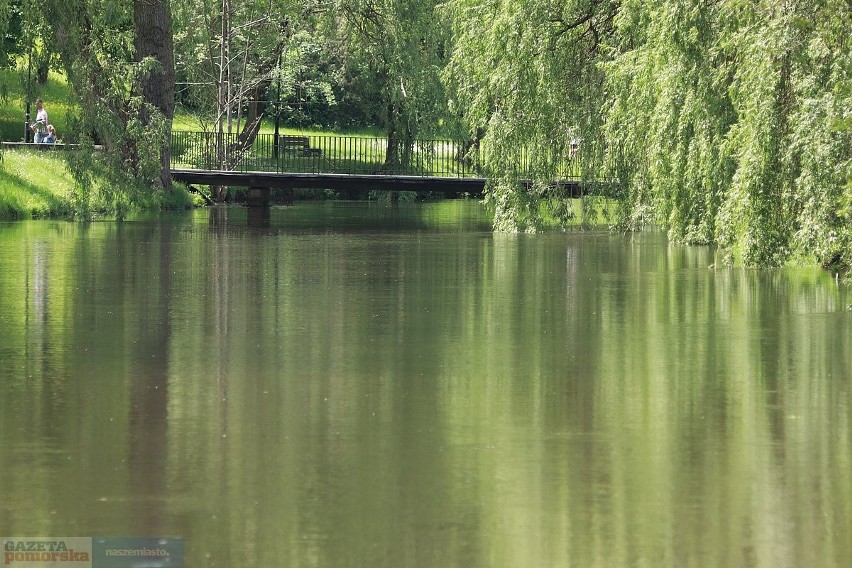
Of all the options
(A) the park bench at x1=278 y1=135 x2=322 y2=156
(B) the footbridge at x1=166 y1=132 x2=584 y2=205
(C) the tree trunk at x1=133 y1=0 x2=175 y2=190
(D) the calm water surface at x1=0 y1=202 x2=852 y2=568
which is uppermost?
(C) the tree trunk at x1=133 y1=0 x2=175 y2=190

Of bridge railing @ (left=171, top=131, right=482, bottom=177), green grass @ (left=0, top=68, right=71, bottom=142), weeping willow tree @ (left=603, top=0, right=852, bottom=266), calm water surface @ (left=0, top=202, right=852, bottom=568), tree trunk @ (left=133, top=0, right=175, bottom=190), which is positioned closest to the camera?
calm water surface @ (left=0, top=202, right=852, bottom=568)

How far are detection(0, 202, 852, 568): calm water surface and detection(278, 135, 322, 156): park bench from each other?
22996 mm

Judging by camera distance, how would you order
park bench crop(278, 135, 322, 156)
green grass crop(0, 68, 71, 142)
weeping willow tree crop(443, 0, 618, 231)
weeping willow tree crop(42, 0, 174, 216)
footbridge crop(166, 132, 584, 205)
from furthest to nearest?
green grass crop(0, 68, 71, 142)
park bench crop(278, 135, 322, 156)
footbridge crop(166, 132, 584, 205)
weeping willow tree crop(42, 0, 174, 216)
weeping willow tree crop(443, 0, 618, 231)

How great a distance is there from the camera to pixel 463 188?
38656 millimetres

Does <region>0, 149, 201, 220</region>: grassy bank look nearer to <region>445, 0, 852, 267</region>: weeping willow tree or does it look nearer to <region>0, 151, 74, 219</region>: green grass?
<region>0, 151, 74, 219</region>: green grass

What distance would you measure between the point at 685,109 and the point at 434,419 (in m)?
12.4

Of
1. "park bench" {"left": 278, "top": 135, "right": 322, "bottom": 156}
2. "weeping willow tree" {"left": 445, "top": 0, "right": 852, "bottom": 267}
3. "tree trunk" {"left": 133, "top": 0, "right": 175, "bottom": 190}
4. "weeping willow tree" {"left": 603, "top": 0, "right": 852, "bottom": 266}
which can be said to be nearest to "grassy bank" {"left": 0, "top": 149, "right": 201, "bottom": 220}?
"tree trunk" {"left": 133, "top": 0, "right": 175, "bottom": 190}

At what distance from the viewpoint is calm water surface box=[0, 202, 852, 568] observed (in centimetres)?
712

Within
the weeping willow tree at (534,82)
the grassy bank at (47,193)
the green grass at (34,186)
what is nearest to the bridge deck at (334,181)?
the grassy bank at (47,193)

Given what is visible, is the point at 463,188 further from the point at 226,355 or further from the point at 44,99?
the point at 226,355

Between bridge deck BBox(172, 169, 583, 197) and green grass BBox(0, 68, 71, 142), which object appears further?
green grass BBox(0, 68, 71, 142)

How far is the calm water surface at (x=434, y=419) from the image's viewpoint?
7117 millimetres

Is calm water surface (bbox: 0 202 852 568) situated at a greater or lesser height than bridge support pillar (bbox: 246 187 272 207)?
lesser

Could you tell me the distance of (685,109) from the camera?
69.8 ft
